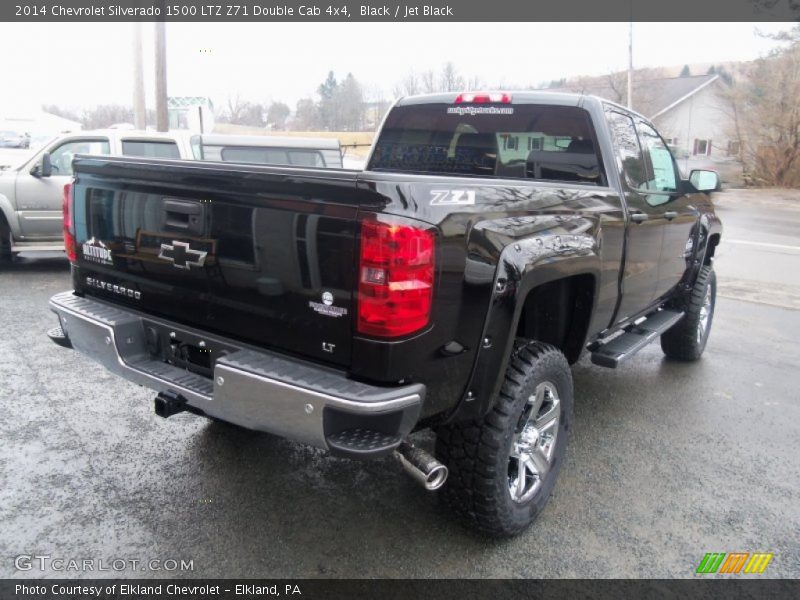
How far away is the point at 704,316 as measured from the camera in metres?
5.82

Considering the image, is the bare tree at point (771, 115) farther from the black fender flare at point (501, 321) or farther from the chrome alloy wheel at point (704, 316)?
the black fender flare at point (501, 321)

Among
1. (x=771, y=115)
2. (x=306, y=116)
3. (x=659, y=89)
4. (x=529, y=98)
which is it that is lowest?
(x=529, y=98)

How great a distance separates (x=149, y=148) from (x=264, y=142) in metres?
1.55

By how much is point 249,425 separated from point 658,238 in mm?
3066

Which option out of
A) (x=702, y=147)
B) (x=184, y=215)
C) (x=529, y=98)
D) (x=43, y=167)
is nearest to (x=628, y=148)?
(x=529, y=98)

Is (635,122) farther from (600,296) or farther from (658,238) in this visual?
(600,296)

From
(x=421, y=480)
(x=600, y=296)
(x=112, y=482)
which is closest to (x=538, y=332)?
(x=600, y=296)

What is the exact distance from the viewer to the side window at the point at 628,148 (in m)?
3.98

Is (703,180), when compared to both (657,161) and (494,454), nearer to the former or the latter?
(657,161)

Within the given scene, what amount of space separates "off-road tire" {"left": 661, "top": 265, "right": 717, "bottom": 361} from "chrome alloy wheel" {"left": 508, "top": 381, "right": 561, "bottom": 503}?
102 inches

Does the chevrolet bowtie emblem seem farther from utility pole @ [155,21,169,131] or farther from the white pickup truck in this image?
utility pole @ [155,21,169,131]

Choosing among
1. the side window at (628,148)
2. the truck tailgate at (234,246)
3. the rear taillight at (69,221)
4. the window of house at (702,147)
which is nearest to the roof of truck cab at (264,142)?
the rear taillight at (69,221)

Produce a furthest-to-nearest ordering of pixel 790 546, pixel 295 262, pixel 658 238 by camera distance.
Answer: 1. pixel 658 238
2. pixel 790 546
3. pixel 295 262

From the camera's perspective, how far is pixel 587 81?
1745 inches
